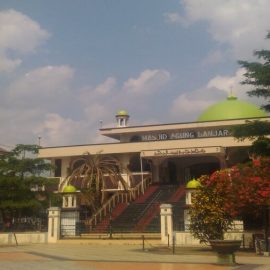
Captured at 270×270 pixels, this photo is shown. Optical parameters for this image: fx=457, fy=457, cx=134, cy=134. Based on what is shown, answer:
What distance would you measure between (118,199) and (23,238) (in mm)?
10010

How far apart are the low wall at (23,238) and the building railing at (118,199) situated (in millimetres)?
3151

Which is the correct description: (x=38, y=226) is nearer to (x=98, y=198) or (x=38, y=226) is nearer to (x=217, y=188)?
(x=98, y=198)

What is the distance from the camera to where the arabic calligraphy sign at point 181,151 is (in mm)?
37875

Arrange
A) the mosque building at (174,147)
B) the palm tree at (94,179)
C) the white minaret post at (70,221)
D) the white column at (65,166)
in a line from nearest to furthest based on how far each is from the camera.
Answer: the white minaret post at (70,221) → the palm tree at (94,179) → the mosque building at (174,147) → the white column at (65,166)

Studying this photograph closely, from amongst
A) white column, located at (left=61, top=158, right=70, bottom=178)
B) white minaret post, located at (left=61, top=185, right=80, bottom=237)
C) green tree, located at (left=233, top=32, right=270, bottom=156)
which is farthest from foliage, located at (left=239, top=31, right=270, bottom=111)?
white column, located at (left=61, top=158, right=70, bottom=178)

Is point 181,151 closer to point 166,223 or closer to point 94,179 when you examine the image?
point 94,179

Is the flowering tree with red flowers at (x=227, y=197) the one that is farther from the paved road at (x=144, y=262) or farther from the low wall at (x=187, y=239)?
the low wall at (x=187, y=239)

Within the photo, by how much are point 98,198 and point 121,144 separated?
1026 centimetres

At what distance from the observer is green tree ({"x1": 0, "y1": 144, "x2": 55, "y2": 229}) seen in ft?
97.9

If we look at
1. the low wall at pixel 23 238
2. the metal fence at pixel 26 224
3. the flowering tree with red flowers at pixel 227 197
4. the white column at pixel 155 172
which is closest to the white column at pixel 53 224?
the low wall at pixel 23 238

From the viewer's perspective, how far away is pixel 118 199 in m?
36.1

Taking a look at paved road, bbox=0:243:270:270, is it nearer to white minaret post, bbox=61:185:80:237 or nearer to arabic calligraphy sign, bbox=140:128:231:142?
white minaret post, bbox=61:185:80:237

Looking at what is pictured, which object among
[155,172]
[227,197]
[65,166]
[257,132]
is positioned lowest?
[227,197]

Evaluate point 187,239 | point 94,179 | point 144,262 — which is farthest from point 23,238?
point 144,262
